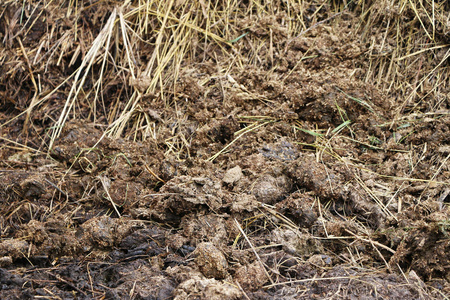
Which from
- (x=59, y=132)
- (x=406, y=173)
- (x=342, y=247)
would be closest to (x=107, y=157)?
(x=59, y=132)

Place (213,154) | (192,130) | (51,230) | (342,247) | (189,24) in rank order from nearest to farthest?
(342,247)
(51,230)
(213,154)
(192,130)
(189,24)

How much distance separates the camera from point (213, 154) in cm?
249

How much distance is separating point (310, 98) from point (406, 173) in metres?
0.71

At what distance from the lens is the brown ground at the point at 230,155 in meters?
1.78

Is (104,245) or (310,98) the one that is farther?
(310,98)

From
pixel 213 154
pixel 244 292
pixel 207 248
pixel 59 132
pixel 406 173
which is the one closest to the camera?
pixel 244 292

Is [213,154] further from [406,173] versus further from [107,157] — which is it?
[406,173]

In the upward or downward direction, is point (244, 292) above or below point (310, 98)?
below

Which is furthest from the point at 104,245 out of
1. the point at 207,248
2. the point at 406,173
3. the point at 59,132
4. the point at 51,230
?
the point at 406,173

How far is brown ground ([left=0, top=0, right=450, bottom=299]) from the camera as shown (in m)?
1.78

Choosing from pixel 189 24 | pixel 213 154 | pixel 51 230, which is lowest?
pixel 51 230

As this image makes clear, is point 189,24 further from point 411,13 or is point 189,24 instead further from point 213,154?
point 411,13

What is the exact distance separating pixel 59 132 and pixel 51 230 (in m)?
0.97

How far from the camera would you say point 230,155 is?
242 cm
